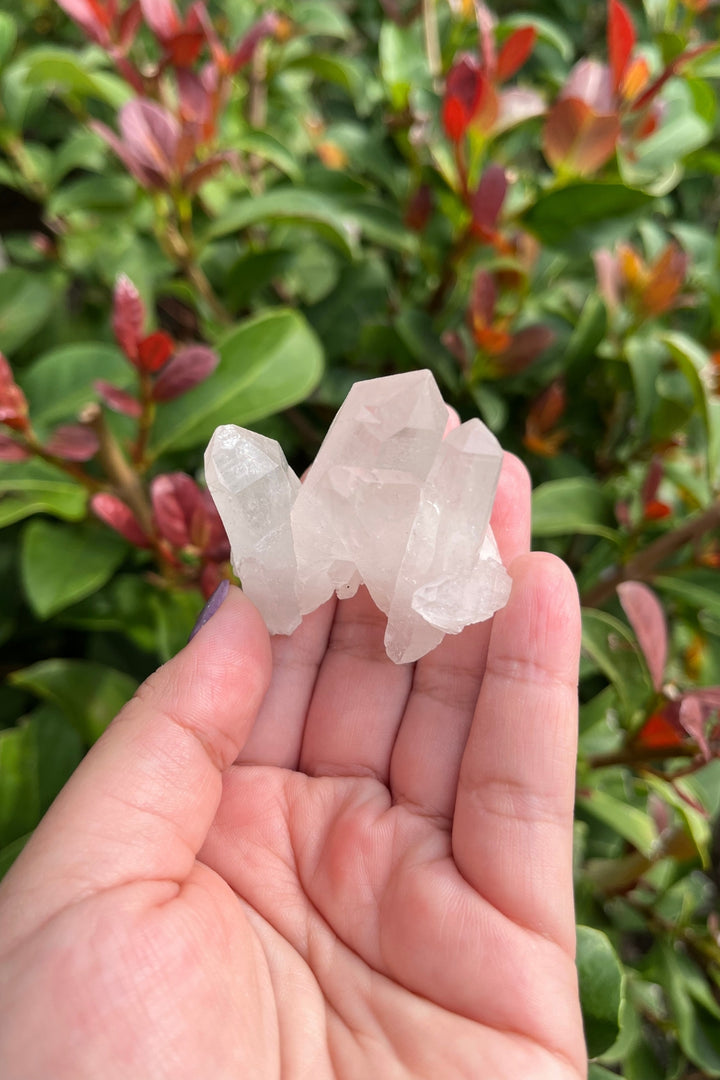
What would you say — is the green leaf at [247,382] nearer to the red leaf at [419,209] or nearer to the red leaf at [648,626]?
the red leaf at [419,209]

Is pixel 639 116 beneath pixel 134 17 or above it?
beneath

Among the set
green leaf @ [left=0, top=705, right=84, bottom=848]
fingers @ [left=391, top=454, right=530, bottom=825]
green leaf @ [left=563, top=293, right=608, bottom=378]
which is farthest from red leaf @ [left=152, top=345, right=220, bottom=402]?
green leaf @ [left=563, top=293, right=608, bottom=378]

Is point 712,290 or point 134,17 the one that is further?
point 712,290

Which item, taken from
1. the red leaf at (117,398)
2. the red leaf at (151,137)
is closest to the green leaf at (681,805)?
the red leaf at (117,398)

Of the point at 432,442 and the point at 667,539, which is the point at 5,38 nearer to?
the point at 432,442

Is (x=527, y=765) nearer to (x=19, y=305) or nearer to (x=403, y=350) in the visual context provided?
(x=403, y=350)

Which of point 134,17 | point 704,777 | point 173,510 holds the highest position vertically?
point 134,17

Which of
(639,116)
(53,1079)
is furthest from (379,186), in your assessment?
(53,1079)
